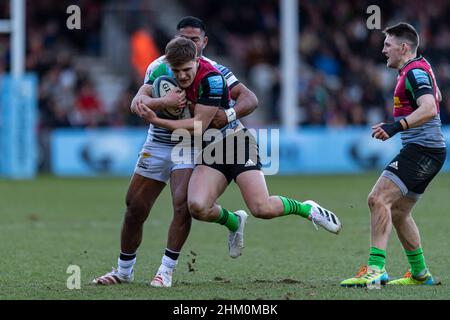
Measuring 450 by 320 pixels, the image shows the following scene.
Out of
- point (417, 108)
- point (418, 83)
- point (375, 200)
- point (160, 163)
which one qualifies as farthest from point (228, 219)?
point (418, 83)

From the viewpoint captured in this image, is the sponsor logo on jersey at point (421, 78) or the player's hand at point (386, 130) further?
the sponsor logo on jersey at point (421, 78)

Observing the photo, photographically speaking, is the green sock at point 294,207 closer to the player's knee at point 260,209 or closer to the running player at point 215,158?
the running player at point 215,158

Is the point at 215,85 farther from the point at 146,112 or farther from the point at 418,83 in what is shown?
the point at 418,83

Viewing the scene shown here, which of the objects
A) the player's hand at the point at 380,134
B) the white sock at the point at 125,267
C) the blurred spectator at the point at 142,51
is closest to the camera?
the player's hand at the point at 380,134

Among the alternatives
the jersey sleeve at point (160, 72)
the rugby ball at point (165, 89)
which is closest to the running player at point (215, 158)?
the rugby ball at point (165, 89)

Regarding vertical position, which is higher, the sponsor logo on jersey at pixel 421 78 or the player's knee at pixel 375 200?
the sponsor logo on jersey at pixel 421 78

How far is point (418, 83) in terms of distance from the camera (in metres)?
8.23

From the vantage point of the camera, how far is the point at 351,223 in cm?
1406

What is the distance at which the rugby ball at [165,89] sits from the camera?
8.53m

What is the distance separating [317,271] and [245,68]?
1895cm

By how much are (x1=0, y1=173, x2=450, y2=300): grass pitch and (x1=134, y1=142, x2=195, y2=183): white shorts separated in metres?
0.94
